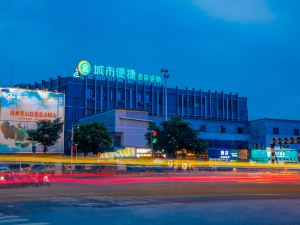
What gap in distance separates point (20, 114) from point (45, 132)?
24.5 feet

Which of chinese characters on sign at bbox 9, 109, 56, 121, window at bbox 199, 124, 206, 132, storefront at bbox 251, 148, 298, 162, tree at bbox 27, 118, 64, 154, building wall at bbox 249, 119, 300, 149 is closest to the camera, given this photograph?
tree at bbox 27, 118, 64, 154

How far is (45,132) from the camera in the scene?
63.1 meters

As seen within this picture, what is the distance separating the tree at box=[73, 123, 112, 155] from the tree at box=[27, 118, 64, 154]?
3585 mm

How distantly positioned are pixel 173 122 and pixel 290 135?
1548 inches

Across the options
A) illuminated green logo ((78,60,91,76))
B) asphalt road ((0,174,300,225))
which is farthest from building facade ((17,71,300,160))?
asphalt road ((0,174,300,225))

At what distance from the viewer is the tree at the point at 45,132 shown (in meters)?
62.8

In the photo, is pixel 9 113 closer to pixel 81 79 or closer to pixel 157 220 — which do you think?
pixel 81 79

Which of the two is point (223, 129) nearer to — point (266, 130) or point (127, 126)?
point (266, 130)

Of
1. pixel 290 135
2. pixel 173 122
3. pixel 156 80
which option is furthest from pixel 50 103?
pixel 290 135

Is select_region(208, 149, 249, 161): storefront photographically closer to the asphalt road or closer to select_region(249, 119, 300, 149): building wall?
select_region(249, 119, 300, 149): building wall

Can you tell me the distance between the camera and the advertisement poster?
6719 cm

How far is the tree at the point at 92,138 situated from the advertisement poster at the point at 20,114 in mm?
6651

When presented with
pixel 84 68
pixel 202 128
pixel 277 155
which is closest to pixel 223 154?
pixel 202 128

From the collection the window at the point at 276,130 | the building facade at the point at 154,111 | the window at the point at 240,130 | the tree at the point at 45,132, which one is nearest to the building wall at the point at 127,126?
the building facade at the point at 154,111
